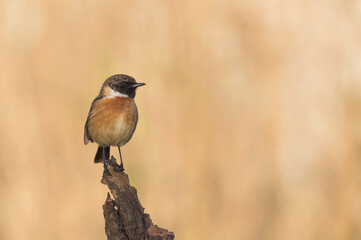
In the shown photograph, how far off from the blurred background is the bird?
1.11 metres

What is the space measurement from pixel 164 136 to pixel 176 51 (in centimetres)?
75

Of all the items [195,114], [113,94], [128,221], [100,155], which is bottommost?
[128,221]

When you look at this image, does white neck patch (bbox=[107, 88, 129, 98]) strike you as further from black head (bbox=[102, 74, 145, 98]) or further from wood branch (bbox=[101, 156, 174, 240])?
wood branch (bbox=[101, 156, 174, 240])

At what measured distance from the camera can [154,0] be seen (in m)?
5.97

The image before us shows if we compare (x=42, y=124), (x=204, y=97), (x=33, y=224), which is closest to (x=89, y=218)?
(x=33, y=224)

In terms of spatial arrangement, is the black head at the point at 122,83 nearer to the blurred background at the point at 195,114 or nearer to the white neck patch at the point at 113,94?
the white neck patch at the point at 113,94

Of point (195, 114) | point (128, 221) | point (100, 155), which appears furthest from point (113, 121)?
point (195, 114)

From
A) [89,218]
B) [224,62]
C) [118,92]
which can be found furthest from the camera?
[224,62]

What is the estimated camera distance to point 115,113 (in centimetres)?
455

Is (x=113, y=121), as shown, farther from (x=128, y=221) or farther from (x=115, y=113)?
(x=128, y=221)

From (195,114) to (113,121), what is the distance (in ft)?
4.86

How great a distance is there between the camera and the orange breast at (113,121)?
4.54m

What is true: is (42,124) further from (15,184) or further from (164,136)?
(164,136)

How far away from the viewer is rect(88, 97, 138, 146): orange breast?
4.54 metres
